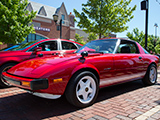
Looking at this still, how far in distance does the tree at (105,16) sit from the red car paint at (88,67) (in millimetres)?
12677

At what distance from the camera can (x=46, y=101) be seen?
3.19 m

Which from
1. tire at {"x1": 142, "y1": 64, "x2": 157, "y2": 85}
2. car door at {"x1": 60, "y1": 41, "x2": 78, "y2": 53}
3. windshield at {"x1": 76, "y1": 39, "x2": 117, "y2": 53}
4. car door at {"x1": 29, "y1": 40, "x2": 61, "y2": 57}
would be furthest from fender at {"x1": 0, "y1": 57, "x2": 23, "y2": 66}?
tire at {"x1": 142, "y1": 64, "x2": 157, "y2": 85}

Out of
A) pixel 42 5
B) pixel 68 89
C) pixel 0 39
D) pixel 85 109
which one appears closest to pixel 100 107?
pixel 85 109

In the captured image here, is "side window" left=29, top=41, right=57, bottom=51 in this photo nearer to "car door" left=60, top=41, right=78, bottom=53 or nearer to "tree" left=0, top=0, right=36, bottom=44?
"car door" left=60, top=41, right=78, bottom=53

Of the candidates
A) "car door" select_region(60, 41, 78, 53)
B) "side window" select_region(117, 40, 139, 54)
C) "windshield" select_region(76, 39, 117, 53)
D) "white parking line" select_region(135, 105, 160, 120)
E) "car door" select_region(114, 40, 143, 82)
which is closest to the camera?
"white parking line" select_region(135, 105, 160, 120)

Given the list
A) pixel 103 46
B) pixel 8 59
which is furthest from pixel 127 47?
pixel 8 59

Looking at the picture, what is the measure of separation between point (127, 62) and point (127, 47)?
21.9 inches

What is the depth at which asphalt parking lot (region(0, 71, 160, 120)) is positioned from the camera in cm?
243

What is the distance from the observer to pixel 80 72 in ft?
9.05

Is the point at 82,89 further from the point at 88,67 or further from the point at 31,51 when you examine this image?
the point at 31,51

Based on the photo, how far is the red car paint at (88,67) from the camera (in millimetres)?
2447

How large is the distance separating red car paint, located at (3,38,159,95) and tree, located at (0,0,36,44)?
13.2 meters

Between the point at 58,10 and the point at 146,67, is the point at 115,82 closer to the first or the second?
the point at 146,67

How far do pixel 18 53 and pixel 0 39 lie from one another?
12.8 meters
